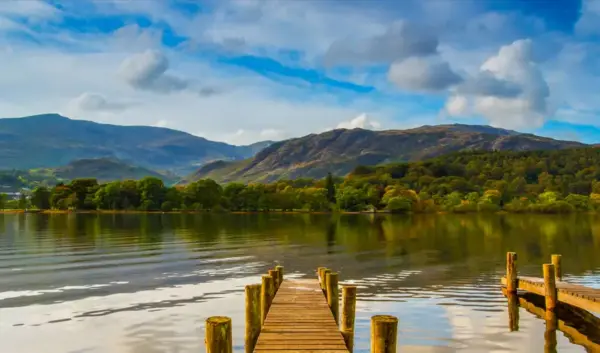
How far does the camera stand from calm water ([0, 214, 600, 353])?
69.8ft

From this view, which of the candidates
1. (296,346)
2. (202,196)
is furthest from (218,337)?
(202,196)

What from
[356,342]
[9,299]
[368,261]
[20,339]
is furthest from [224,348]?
[368,261]

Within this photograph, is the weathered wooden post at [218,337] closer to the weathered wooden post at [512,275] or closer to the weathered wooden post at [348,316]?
the weathered wooden post at [348,316]

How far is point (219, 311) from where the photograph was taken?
2600 centimetres

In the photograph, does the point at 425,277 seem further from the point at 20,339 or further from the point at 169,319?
the point at 20,339

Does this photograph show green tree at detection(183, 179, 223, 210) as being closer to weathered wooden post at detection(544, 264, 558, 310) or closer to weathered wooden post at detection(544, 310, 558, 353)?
weathered wooden post at detection(544, 264, 558, 310)

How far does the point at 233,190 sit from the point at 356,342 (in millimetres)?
166468

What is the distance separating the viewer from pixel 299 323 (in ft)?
57.9

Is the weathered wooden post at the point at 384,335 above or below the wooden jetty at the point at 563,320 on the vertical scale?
above

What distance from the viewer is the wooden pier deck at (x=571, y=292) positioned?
72.4ft

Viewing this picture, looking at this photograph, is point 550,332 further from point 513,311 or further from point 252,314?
point 252,314

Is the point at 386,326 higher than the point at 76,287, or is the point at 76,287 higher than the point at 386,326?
the point at 386,326

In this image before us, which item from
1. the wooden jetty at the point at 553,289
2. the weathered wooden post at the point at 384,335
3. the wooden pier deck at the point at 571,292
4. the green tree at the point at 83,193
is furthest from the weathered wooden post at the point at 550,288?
the green tree at the point at 83,193

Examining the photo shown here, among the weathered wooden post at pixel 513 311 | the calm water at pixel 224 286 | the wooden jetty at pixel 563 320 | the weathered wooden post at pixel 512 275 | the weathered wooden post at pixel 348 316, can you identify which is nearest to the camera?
the weathered wooden post at pixel 348 316
